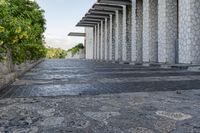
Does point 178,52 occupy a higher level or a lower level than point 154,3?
lower

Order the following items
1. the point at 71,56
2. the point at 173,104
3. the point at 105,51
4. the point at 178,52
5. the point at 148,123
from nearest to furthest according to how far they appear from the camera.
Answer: the point at 148,123 → the point at 173,104 → the point at 178,52 → the point at 105,51 → the point at 71,56

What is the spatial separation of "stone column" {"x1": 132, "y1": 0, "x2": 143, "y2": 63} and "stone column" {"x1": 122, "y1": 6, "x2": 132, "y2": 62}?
2280 mm

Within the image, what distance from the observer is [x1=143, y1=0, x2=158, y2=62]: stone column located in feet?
83.6

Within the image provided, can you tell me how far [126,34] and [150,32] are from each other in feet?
23.1

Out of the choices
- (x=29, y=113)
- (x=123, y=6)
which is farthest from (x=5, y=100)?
(x=123, y=6)

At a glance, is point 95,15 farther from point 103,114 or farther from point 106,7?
point 103,114

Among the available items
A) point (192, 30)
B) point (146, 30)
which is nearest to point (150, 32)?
point (146, 30)

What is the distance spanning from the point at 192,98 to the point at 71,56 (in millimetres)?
66783

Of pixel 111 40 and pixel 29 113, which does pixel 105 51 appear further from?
pixel 29 113

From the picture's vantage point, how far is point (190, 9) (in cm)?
1805

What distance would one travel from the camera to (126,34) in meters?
32.5

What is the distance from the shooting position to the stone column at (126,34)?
32156 mm

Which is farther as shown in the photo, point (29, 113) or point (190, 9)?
point (190, 9)

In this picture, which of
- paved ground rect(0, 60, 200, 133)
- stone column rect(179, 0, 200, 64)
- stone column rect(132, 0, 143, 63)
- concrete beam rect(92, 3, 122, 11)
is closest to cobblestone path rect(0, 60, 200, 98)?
paved ground rect(0, 60, 200, 133)
